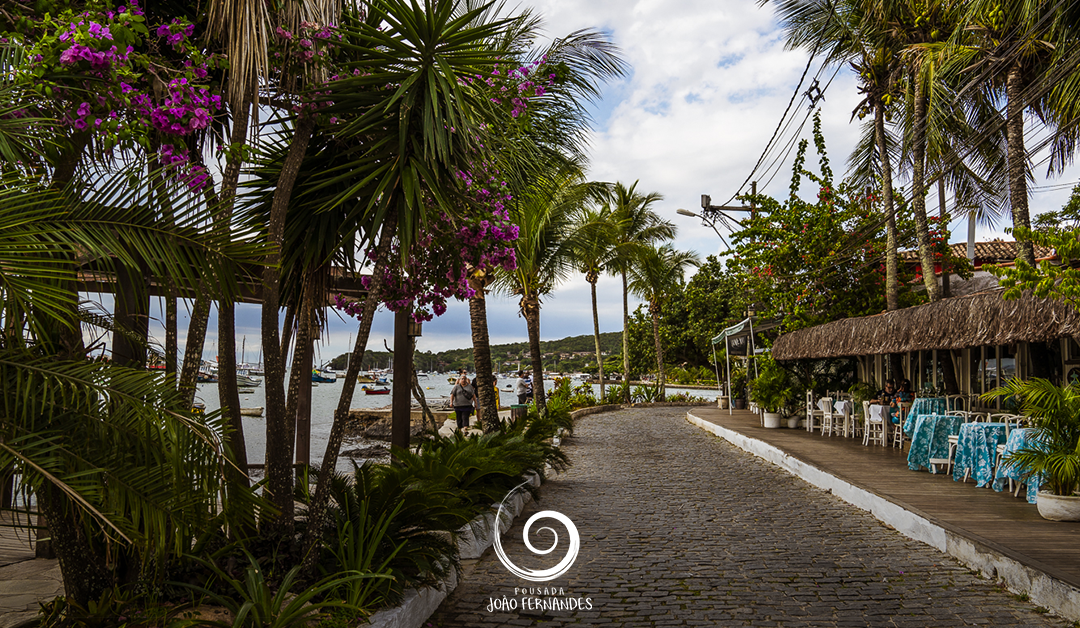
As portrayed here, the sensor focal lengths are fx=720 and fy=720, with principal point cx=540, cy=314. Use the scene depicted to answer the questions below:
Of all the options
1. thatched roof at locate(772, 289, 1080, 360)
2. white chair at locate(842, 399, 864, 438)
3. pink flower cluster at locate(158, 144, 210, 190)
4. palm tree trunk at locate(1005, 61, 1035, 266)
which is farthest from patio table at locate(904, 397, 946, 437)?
pink flower cluster at locate(158, 144, 210, 190)

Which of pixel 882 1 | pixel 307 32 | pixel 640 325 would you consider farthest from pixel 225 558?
pixel 640 325

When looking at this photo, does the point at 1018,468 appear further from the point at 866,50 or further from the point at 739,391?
the point at 739,391

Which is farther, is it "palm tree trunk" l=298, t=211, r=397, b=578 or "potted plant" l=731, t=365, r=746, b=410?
"potted plant" l=731, t=365, r=746, b=410

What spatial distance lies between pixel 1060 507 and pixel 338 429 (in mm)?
6111

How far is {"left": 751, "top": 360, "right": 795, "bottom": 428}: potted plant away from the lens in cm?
1706

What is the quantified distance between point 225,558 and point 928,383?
47.6 feet

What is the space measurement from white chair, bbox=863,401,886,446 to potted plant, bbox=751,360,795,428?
371 cm

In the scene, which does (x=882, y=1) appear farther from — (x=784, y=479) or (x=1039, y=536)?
(x=1039, y=536)

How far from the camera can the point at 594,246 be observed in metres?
22.4

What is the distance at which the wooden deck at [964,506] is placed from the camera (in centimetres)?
514

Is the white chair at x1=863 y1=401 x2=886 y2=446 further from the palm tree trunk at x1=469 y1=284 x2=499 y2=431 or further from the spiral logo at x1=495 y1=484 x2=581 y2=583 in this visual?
the spiral logo at x1=495 y1=484 x2=581 y2=583

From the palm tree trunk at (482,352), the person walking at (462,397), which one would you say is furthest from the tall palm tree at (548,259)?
the palm tree trunk at (482,352)

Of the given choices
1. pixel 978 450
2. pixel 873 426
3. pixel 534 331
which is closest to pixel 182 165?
pixel 978 450

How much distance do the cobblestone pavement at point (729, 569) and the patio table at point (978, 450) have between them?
1.56 m
